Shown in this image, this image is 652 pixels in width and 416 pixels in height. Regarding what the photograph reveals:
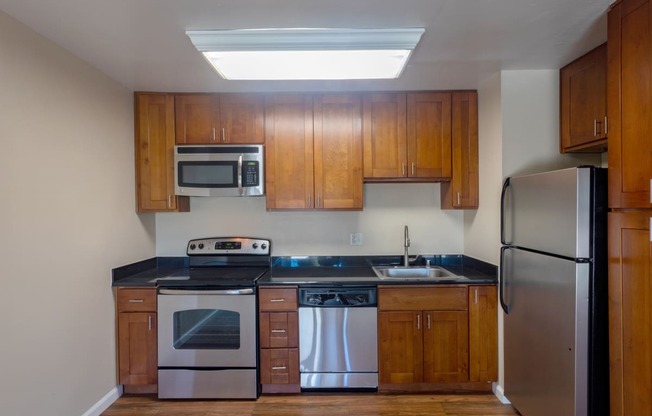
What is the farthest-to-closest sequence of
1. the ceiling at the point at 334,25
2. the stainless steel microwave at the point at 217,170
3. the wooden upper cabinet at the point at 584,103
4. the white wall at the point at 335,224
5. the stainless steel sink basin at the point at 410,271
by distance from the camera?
the white wall at the point at 335,224
the stainless steel sink basin at the point at 410,271
the stainless steel microwave at the point at 217,170
the wooden upper cabinet at the point at 584,103
the ceiling at the point at 334,25

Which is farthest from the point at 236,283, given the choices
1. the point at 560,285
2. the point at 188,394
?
the point at 560,285

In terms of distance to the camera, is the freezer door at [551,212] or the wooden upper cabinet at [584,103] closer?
the freezer door at [551,212]

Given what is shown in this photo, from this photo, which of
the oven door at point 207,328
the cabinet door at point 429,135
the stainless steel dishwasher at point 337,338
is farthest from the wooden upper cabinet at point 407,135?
the oven door at point 207,328

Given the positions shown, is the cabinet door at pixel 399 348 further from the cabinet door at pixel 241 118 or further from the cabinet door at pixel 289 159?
the cabinet door at pixel 241 118

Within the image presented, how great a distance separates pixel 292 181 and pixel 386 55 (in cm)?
123

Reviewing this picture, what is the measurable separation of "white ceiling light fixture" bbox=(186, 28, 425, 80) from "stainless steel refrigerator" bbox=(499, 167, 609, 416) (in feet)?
3.67

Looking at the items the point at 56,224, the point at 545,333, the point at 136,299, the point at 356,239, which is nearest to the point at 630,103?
the point at 545,333

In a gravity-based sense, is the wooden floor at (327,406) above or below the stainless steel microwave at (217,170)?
below

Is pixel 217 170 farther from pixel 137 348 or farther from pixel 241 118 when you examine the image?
pixel 137 348

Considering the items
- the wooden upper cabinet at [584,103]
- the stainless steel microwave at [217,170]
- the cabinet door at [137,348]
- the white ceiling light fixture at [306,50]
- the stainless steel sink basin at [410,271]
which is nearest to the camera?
the white ceiling light fixture at [306,50]

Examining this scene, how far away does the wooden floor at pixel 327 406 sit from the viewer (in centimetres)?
242

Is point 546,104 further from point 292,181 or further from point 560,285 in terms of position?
point 292,181

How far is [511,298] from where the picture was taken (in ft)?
Result: 7.67

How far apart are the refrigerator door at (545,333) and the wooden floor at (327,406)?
0.28 m
